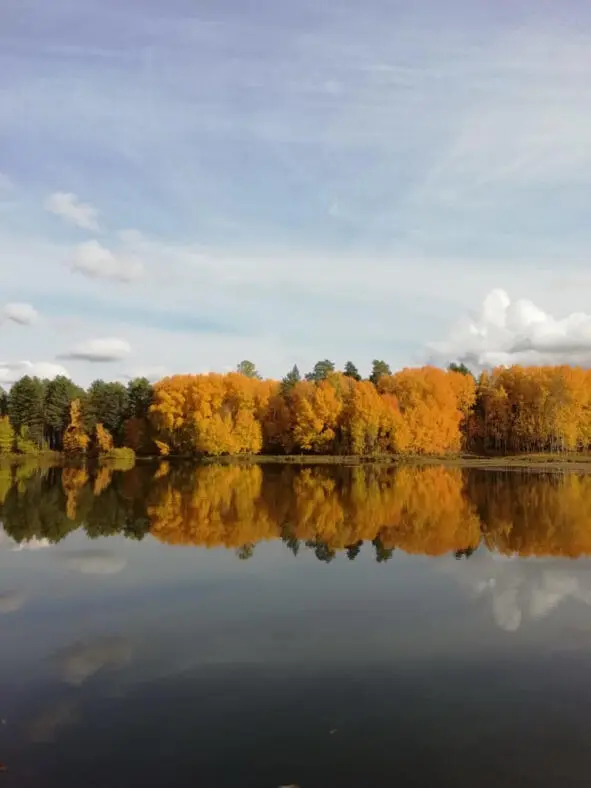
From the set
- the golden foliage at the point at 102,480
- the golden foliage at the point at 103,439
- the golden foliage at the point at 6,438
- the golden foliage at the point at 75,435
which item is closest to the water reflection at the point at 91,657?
the golden foliage at the point at 102,480

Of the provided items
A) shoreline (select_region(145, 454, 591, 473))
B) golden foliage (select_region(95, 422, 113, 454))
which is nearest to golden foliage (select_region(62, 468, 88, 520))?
shoreline (select_region(145, 454, 591, 473))

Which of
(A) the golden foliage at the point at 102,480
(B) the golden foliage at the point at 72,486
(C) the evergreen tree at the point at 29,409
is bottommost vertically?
(A) the golden foliage at the point at 102,480

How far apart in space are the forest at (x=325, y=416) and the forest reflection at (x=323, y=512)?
30.5m

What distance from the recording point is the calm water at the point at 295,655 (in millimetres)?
A: 10203

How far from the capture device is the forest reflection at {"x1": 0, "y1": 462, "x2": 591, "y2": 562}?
2886 centimetres

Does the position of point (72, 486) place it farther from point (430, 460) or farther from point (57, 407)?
point (57, 407)

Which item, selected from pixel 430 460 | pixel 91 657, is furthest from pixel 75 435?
pixel 91 657

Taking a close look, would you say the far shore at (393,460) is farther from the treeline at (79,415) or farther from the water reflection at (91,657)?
the water reflection at (91,657)

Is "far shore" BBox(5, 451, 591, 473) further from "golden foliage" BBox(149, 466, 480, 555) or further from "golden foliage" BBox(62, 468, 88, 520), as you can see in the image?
"golden foliage" BBox(149, 466, 480, 555)

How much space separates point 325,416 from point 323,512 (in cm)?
5683

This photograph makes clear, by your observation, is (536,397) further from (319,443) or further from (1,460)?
(1,460)

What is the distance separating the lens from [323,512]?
3734cm

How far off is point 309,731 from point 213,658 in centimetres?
394

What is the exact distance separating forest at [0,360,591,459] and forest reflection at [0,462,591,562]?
100 ft
